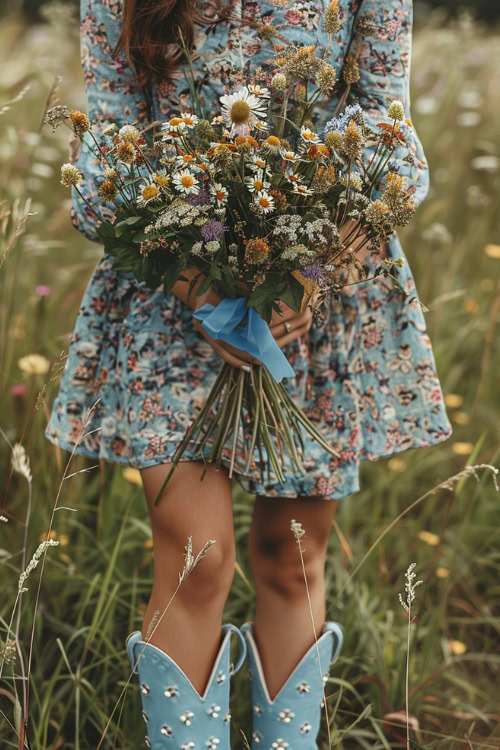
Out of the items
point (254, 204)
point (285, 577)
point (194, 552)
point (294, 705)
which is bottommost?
point (294, 705)

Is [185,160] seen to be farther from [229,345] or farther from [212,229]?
[229,345]

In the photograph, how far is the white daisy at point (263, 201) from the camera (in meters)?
1.24

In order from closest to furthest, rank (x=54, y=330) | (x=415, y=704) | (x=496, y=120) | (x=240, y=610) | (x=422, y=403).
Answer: (x=422, y=403)
(x=415, y=704)
(x=240, y=610)
(x=54, y=330)
(x=496, y=120)

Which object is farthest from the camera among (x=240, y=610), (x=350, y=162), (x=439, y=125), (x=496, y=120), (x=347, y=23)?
(x=496, y=120)

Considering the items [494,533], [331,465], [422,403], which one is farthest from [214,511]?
[494,533]

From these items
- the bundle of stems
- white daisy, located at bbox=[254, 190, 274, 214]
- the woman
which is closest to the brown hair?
the woman

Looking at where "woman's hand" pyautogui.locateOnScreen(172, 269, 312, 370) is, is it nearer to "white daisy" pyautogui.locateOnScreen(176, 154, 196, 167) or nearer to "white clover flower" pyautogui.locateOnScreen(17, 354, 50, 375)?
"white daisy" pyautogui.locateOnScreen(176, 154, 196, 167)

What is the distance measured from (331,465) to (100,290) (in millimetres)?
559

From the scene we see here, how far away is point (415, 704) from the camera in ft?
6.64

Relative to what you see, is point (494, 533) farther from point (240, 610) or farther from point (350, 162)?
point (350, 162)

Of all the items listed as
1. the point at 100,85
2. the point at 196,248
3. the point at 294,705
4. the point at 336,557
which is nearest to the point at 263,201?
the point at 196,248

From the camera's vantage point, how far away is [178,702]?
5.05 ft

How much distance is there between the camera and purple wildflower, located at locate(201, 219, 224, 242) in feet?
4.13

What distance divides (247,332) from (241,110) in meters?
0.35
